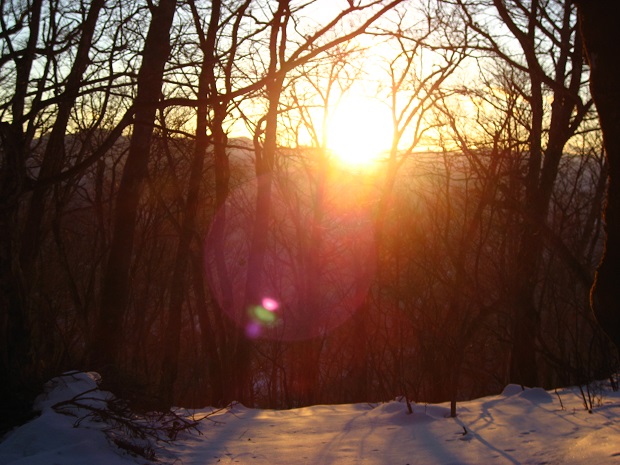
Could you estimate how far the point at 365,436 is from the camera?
5539mm

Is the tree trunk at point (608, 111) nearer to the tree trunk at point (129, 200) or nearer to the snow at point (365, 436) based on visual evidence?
the snow at point (365, 436)

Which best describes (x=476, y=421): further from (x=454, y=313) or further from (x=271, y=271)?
(x=271, y=271)

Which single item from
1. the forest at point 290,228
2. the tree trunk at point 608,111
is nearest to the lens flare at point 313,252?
the forest at point 290,228

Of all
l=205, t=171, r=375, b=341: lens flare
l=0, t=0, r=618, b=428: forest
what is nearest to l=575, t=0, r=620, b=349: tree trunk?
l=0, t=0, r=618, b=428: forest

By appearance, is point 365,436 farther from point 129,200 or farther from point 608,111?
point 129,200

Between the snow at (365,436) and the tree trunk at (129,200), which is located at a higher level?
the tree trunk at (129,200)

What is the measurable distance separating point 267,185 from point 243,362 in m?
3.69

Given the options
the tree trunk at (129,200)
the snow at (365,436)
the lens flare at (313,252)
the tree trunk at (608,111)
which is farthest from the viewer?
the lens flare at (313,252)

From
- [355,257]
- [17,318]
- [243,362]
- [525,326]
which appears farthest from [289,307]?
[17,318]

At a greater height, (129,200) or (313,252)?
(129,200)

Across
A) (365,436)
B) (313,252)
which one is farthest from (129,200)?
(313,252)

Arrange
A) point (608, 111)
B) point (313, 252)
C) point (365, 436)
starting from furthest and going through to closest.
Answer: point (313, 252) → point (365, 436) → point (608, 111)

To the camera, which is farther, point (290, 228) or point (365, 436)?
point (290, 228)

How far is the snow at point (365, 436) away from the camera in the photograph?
4.02 meters
